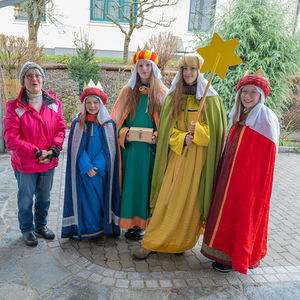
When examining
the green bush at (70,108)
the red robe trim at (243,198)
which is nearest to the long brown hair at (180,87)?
the red robe trim at (243,198)

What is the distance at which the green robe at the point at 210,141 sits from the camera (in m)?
3.00

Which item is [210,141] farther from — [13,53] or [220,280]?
[13,53]

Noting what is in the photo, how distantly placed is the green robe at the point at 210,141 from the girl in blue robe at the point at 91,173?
0.59 meters

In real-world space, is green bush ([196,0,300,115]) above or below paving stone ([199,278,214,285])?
above

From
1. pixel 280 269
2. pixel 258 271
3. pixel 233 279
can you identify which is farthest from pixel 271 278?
pixel 233 279

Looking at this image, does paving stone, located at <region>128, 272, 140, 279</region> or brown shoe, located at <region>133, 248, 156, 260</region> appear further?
brown shoe, located at <region>133, 248, 156, 260</region>

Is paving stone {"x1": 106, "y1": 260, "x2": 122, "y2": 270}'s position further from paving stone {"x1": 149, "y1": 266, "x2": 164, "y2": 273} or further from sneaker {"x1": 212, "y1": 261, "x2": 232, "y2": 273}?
sneaker {"x1": 212, "y1": 261, "x2": 232, "y2": 273}

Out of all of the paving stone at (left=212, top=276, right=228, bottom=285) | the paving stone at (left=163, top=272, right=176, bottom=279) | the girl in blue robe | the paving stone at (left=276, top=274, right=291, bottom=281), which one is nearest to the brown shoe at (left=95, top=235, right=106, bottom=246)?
the girl in blue robe

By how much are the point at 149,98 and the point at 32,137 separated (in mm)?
1444

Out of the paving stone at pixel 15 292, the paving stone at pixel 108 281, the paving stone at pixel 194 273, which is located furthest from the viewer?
the paving stone at pixel 194 273

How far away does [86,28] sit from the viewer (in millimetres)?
13609

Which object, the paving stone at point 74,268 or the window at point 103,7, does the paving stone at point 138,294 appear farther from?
the window at point 103,7

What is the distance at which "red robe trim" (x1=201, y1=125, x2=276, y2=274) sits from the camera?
2740 millimetres

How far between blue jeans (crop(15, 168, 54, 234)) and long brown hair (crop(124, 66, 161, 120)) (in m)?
1.26
